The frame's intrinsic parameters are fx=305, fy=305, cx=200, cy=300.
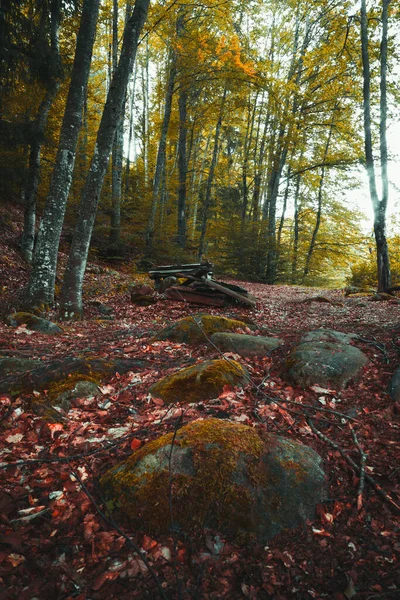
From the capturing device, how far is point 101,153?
694 centimetres

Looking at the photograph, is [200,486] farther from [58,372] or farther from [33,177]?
[33,177]

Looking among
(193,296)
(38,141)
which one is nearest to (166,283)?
(193,296)

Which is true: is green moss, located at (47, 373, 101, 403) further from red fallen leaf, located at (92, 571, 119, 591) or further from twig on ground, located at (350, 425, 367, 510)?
twig on ground, located at (350, 425, 367, 510)

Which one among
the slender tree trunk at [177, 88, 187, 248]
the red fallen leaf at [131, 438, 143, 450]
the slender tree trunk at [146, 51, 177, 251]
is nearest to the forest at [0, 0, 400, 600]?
the red fallen leaf at [131, 438, 143, 450]

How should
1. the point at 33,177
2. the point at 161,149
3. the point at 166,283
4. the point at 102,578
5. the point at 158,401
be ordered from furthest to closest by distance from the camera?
the point at 161,149 → the point at 166,283 → the point at 33,177 → the point at 158,401 → the point at 102,578

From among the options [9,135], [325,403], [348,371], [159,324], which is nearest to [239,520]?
[325,403]

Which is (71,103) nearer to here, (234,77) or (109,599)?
(109,599)

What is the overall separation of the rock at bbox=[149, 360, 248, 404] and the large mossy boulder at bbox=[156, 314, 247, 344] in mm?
1413

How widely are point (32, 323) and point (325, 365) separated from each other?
512cm

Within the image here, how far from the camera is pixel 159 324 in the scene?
6.73 metres

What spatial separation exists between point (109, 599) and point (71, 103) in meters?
8.20

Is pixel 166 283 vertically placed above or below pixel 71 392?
above

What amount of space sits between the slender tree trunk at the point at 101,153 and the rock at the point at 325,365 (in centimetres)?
497

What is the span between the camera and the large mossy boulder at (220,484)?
1945 millimetres
